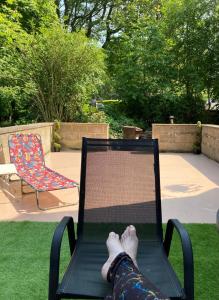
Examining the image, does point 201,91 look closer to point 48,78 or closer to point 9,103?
point 48,78

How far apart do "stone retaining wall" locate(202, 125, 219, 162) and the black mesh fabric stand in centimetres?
619

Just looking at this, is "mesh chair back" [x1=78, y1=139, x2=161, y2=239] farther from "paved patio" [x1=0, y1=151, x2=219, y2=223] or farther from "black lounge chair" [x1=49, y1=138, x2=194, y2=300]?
"paved patio" [x1=0, y1=151, x2=219, y2=223]

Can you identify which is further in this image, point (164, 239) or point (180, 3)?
point (180, 3)

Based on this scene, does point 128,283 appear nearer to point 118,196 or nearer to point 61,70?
point 118,196

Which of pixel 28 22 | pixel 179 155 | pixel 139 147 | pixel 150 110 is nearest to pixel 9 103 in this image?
pixel 28 22

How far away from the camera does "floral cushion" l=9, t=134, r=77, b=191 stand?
4734mm

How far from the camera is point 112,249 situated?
6.97ft

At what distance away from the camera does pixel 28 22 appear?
12.7m

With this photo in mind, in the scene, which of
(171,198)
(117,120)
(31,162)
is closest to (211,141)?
(171,198)

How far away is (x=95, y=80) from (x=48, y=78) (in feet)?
5.05

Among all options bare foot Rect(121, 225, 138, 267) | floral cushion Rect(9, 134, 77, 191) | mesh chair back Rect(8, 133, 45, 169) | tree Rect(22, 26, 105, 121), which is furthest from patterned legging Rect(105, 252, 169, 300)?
tree Rect(22, 26, 105, 121)

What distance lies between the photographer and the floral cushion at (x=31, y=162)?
473 cm

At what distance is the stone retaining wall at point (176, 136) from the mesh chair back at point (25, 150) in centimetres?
540

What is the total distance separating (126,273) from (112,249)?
35cm
